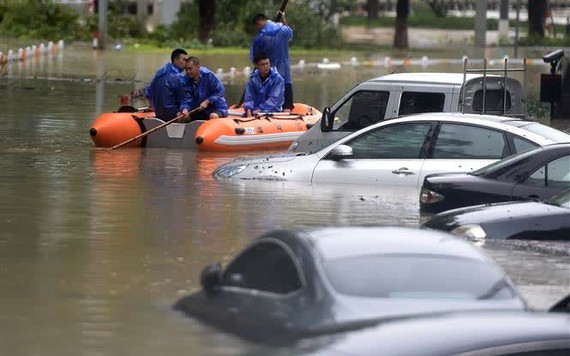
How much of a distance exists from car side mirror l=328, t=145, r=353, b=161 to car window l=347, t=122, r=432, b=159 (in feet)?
0.46

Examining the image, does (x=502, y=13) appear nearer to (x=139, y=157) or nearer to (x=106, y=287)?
(x=139, y=157)

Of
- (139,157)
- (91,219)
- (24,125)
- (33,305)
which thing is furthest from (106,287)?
(24,125)

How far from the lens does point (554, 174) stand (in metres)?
13.4

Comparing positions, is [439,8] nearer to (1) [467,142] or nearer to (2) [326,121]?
(2) [326,121]

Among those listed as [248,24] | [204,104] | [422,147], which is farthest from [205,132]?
[248,24]

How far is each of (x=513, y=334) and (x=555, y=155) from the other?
312 inches

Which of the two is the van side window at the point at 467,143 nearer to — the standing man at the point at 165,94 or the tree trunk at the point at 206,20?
the standing man at the point at 165,94

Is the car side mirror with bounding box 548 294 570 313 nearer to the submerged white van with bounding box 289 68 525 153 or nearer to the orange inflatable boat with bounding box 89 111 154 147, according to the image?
the submerged white van with bounding box 289 68 525 153

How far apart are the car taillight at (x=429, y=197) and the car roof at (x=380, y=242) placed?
599 cm

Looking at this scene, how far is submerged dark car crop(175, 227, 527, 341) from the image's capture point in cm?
676

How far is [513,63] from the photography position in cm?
4803

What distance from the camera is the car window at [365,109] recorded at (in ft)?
60.0

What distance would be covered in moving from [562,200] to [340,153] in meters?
3.58

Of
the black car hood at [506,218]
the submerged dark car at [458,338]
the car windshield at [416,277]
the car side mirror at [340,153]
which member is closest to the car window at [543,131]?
the car side mirror at [340,153]
